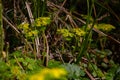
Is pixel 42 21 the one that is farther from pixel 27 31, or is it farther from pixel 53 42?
pixel 53 42

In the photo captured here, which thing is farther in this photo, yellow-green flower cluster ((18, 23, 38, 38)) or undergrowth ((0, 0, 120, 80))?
yellow-green flower cluster ((18, 23, 38, 38))

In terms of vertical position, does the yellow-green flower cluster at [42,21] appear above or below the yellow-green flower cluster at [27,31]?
above

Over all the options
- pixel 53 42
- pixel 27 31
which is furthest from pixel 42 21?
pixel 53 42

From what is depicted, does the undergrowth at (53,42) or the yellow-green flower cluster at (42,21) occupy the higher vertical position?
the yellow-green flower cluster at (42,21)

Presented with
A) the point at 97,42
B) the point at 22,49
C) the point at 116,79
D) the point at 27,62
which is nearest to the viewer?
the point at 27,62

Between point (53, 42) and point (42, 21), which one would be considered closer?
point (42, 21)

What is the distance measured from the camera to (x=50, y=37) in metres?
2.28

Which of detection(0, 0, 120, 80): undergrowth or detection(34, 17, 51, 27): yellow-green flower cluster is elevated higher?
detection(34, 17, 51, 27): yellow-green flower cluster

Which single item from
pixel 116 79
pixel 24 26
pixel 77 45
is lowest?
pixel 116 79

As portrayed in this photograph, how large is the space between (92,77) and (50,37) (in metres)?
0.49

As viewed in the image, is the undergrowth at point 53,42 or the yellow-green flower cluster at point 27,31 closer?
the undergrowth at point 53,42

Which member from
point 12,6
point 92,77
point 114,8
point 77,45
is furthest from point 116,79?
point 114,8

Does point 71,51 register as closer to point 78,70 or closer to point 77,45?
point 77,45

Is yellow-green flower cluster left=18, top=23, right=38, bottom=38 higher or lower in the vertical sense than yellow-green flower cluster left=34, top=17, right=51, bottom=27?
lower
